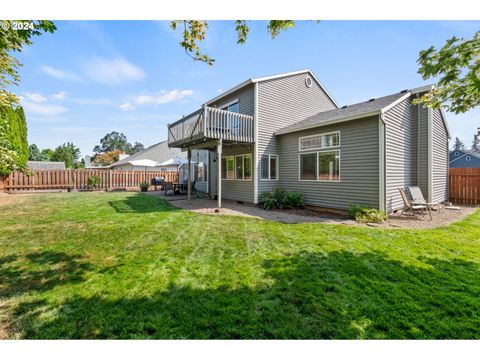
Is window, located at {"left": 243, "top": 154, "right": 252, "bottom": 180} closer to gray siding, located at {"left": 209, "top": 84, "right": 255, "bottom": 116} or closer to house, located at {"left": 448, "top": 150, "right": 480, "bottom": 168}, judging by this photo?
gray siding, located at {"left": 209, "top": 84, "right": 255, "bottom": 116}

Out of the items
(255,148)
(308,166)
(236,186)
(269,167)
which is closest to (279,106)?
(255,148)

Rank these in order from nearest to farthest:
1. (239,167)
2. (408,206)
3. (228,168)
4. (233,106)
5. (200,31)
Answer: (200,31)
(408,206)
(239,167)
(233,106)
(228,168)

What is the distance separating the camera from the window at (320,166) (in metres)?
8.45

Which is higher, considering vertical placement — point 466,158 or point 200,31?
point 200,31

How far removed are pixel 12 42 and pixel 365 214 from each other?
347 inches

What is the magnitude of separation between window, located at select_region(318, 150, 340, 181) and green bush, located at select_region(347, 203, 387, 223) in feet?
4.39

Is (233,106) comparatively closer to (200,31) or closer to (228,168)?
(228,168)

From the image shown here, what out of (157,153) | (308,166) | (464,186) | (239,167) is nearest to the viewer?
(308,166)

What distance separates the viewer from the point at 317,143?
916cm

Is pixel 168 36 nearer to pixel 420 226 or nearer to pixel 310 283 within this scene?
pixel 310 283

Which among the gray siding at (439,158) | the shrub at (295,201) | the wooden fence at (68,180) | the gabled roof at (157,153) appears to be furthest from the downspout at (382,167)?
the gabled roof at (157,153)

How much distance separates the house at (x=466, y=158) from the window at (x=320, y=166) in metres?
35.8

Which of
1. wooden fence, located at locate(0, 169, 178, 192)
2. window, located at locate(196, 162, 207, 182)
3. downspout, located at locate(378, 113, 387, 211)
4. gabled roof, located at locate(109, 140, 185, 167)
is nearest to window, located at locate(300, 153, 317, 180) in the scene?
downspout, located at locate(378, 113, 387, 211)
